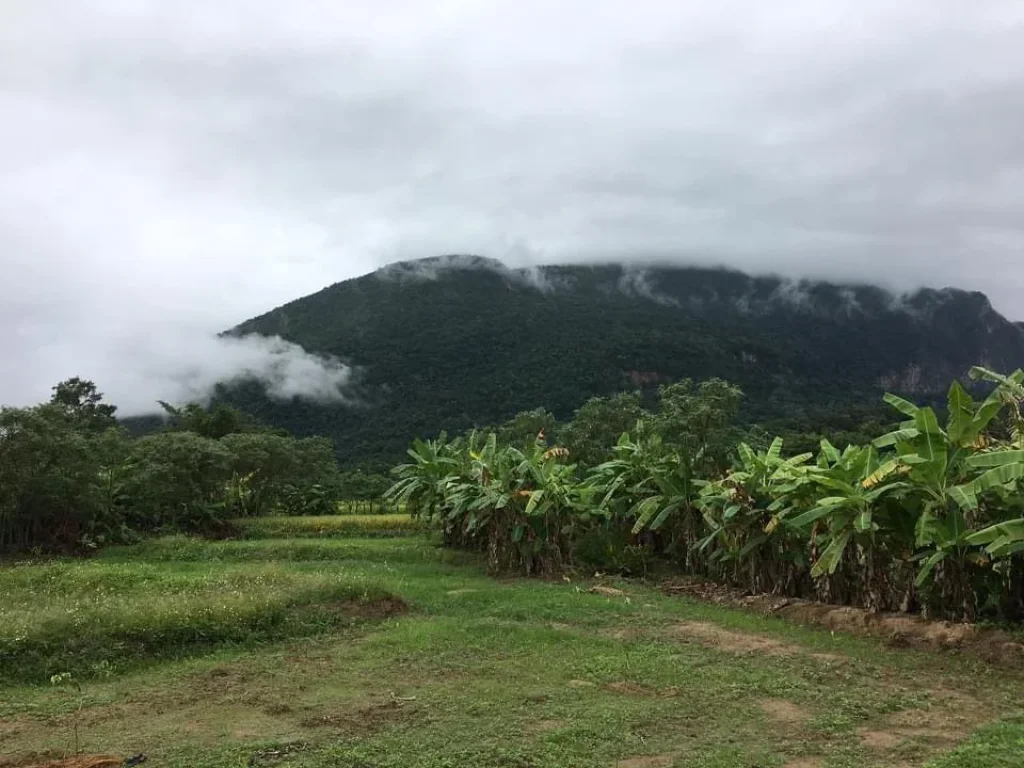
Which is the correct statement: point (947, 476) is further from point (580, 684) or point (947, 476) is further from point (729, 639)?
point (580, 684)

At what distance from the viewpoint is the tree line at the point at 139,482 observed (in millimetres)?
20609

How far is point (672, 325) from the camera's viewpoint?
6975 cm

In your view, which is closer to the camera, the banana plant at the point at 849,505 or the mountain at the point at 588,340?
the banana plant at the point at 849,505

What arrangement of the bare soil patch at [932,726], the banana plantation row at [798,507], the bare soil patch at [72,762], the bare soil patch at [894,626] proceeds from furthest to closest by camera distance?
the banana plantation row at [798,507]
the bare soil patch at [894,626]
the bare soil patch at [932,726]
the bare soil patch at [72,762]

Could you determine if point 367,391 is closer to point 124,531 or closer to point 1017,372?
point 124,531

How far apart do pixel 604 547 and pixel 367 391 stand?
4622cm

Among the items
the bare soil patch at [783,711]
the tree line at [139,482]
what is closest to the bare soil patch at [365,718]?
the bare soil patch at [783,711]

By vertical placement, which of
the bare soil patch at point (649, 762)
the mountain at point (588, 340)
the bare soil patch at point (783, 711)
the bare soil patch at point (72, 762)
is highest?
the mountain at point (588, 340)

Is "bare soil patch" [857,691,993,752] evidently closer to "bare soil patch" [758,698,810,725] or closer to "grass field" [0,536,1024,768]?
"grass field" [0,536,1024,768]

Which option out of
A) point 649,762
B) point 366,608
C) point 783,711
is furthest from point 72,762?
point 366,608

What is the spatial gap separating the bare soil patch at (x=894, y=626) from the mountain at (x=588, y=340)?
38.0 m

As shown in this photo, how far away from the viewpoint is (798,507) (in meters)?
12.9

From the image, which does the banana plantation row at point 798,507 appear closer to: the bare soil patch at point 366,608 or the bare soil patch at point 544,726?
the bare soil patch at point 366,608

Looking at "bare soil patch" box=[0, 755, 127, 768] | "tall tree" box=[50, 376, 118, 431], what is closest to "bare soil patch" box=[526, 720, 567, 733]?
"bare soil patch" box=[0, 755, 127, 768]
